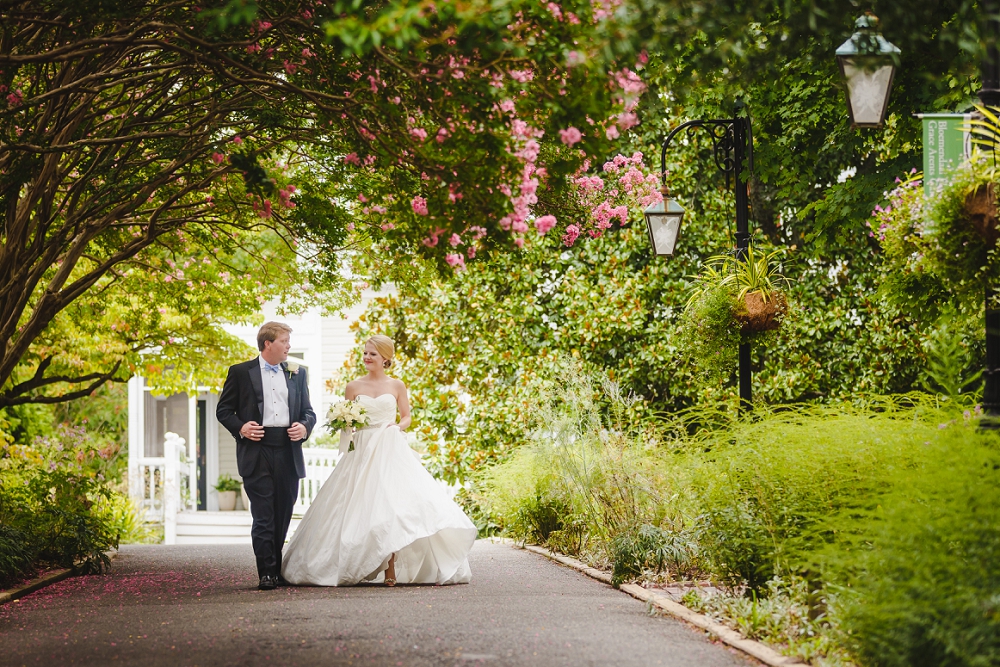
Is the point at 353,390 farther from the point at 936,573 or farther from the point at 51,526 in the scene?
the point at 936,573

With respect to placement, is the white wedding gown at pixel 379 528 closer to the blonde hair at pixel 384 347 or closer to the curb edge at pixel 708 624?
the blonde hair at pixel 384 347

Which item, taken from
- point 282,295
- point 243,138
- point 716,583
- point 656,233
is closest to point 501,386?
point 282,295

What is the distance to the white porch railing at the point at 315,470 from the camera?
20281 millimetres

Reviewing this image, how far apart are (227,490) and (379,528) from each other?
51.3ft

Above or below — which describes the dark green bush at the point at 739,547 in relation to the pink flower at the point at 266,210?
below

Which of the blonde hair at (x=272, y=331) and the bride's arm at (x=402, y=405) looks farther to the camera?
the bride's arm at (x=402, y=405)

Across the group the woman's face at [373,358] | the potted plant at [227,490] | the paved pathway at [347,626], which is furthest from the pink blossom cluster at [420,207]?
the potted plant at [227,490]

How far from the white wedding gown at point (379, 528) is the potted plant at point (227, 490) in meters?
14.9

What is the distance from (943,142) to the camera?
6.48 m

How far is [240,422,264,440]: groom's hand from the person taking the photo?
885 centimetres

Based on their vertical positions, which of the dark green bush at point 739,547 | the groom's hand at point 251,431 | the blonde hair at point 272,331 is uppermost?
the blonde hair at point 272,331

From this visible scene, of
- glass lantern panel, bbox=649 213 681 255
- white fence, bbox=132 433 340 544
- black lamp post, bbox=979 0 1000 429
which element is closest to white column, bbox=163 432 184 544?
white fence, bbox=132 433 340 544

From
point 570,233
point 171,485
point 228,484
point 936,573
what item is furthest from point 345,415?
point 228,484

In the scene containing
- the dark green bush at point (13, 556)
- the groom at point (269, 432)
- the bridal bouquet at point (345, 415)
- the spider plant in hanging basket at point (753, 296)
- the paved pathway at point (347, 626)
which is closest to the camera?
the paved pathway at point (347, 626)
